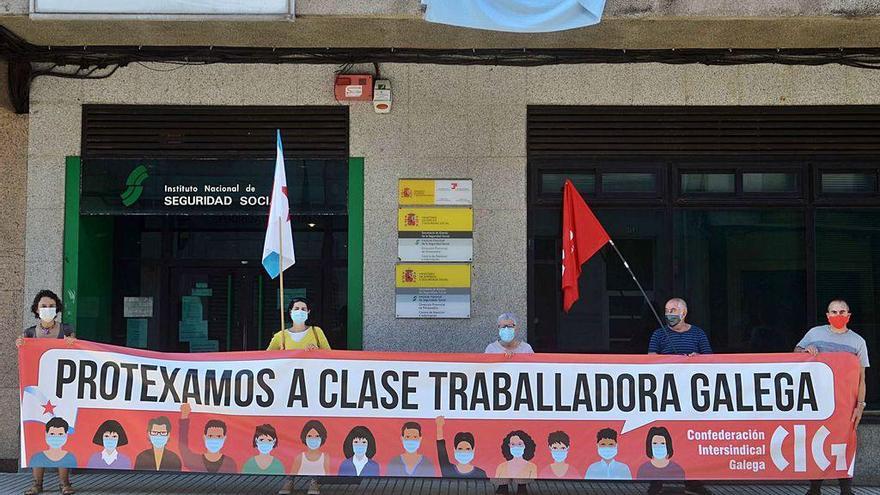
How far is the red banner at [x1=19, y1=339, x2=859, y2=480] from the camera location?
7.49m

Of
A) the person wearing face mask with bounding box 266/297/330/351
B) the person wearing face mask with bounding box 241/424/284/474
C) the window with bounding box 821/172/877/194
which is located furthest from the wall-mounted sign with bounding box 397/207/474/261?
the window with bounding box 821/172/877/194

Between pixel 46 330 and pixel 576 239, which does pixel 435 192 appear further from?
pixel 46 330

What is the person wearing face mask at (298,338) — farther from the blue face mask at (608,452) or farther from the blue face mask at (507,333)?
the blue face mask at (608,452)

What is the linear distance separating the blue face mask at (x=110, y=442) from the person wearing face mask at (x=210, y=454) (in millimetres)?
565

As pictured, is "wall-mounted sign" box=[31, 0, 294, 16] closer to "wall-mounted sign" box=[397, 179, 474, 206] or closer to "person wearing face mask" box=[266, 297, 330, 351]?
"wall-mounted sign" box=[397, 179, 474, 206]

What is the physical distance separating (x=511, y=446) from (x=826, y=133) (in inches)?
185

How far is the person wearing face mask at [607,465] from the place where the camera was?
294 inches

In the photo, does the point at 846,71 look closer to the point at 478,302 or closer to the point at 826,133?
the point at 826,133

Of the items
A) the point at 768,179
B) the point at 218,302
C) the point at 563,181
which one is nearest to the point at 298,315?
the point at 218,302

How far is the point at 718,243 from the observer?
9.20m

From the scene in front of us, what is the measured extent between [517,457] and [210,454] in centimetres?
257

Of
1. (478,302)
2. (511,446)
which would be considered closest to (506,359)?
(511,446)

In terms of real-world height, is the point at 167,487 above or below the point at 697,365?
below

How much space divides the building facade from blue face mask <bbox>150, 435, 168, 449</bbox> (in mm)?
2235
